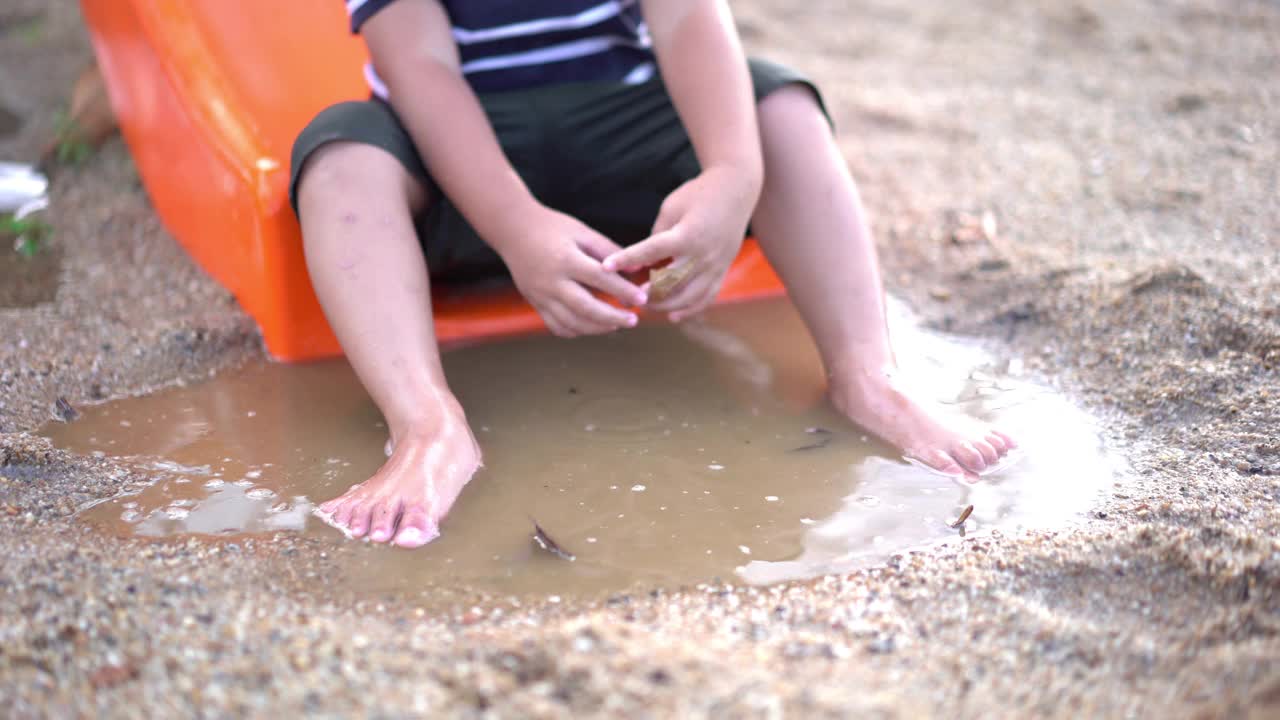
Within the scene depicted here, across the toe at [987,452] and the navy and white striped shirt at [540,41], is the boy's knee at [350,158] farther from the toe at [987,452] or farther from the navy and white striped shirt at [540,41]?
the toe at [987,452]

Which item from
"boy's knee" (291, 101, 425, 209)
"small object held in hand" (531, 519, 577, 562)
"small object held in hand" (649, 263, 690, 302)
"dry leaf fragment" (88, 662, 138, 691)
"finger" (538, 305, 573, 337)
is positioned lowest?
"small object held in hand" (531, 519, 577, 562)

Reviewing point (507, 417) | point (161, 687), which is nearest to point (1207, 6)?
point (507, 417)

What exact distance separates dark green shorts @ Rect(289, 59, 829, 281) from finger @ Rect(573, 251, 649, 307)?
269 millimetres

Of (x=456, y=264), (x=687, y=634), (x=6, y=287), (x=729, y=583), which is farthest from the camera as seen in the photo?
(x=6, y=287)

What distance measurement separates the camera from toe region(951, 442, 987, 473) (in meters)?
1.20

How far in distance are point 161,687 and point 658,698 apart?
0.36 metres

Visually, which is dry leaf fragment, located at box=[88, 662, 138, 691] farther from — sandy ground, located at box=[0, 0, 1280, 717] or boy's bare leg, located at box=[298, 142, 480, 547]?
boy's bare leg, located at box=[298, 142, 480, 547]

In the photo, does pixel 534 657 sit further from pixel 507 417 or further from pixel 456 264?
pixel 456 264

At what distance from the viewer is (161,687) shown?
31.9 inches

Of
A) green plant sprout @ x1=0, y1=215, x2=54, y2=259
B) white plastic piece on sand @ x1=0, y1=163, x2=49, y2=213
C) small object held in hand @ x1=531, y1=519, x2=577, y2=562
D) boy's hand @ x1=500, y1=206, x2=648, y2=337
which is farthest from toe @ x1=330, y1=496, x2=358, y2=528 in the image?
white plastic piece on sand @ x1=0, y1=163, x2=49, y2=213

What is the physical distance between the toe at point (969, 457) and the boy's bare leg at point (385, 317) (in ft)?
1.70

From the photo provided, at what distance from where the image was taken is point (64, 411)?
1.31 m

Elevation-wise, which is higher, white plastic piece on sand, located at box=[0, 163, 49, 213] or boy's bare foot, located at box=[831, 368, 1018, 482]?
white plastic piece on sand, located at box=[0, 163, 49, 213]

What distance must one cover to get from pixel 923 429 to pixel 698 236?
329mm
